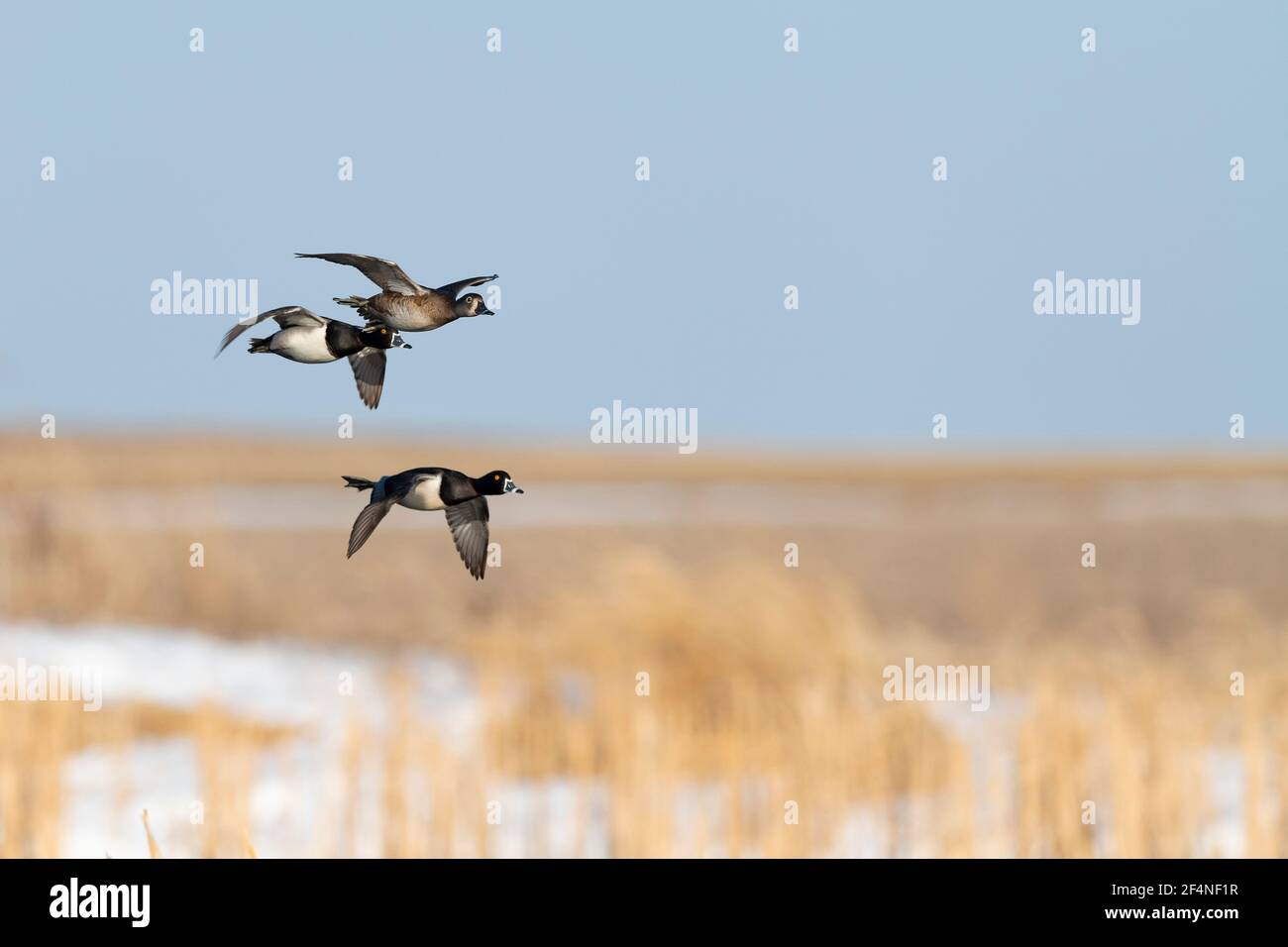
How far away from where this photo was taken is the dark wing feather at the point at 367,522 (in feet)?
3.34

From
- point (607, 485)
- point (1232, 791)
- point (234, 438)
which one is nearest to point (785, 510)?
point (607, 485)

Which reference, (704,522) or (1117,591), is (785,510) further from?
(1117,591)

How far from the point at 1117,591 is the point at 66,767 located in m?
13.4

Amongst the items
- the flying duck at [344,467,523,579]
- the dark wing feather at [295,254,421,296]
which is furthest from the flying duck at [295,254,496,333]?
the flying duck at [344,467,523,579]

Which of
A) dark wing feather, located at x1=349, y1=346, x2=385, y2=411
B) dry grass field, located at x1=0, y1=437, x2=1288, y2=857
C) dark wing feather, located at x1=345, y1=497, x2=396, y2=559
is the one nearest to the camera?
dark wing feather, located at x1=345, y1=497, x2=396, y2=559

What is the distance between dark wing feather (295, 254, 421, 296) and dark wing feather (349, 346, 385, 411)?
5cm

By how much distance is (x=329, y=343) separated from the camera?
1.11m

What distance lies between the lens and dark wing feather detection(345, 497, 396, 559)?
3.34 ft

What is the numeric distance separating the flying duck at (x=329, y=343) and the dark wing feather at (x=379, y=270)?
41mm

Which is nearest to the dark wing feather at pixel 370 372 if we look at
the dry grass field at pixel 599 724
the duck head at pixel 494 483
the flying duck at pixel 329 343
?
the flying duck at pixel 329 343

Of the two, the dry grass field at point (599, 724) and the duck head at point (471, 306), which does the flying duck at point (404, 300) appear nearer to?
the duck head at point (471, 306)

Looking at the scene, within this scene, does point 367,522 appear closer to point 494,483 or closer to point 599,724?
point 494,483

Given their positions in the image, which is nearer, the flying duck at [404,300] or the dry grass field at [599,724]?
the flying duck at [404,300]

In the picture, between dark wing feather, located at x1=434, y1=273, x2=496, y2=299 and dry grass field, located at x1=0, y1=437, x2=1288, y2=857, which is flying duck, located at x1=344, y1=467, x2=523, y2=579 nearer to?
dark wing feather, located at x1=434, y1=273, x2=496, y2=299
